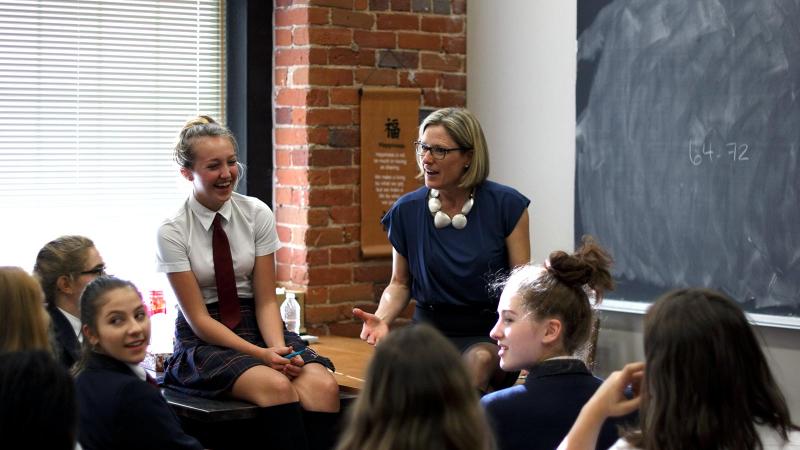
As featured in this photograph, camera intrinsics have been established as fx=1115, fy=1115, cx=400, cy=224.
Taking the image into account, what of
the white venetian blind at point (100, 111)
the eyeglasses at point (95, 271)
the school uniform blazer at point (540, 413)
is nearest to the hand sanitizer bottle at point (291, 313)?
the white venetian blind at point (100, 111)

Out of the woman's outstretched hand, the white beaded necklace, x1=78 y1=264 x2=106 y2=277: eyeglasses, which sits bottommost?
the woman's outstretched hand

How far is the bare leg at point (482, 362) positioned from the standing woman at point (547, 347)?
79 centimetres

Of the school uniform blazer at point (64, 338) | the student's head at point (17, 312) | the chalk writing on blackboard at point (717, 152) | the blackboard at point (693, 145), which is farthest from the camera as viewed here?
the chalk writing on blackboard at point (717, 152)

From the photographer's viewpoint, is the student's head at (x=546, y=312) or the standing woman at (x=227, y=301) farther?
the standing woman at (x=227, y=301)

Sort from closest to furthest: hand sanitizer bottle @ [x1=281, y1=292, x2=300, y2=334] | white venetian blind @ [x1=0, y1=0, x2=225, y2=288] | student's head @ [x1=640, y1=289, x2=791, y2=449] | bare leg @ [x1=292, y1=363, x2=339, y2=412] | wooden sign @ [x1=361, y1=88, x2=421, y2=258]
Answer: student's head @ [x1=640, y1=289, x2=791, y2=449] → bare leg @ [x1=292, y1=363, x2=339, y2=412] → white venetian blind @ [x1=0, y1=0, x2=225, y2=288] → hand sanitizer bottle @ [x1=281, y1=292, x2=300, y2=334] → wooden sign @ [x1=361, y1=88, x2=421, y2=258]

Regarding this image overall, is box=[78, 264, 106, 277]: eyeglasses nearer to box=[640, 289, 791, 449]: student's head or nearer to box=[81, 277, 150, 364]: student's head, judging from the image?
box=[81, 277, 150, 364]: student's head

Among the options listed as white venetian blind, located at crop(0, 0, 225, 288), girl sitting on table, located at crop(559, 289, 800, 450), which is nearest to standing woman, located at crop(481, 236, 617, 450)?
girl sitting on table, located at crop(559, 289, 800, 450)

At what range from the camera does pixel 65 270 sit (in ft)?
10.8

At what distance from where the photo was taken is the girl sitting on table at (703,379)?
1.88 metres

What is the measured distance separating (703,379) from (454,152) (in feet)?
6.62

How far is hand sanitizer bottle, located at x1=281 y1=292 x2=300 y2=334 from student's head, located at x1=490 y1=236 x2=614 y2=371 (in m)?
2.09

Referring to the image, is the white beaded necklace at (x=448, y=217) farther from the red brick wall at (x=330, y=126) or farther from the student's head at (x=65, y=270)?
the student's head at (x=65, y=270)

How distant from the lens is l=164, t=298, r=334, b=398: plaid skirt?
11.6 feet

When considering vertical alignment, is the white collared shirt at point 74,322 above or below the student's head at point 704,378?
below
